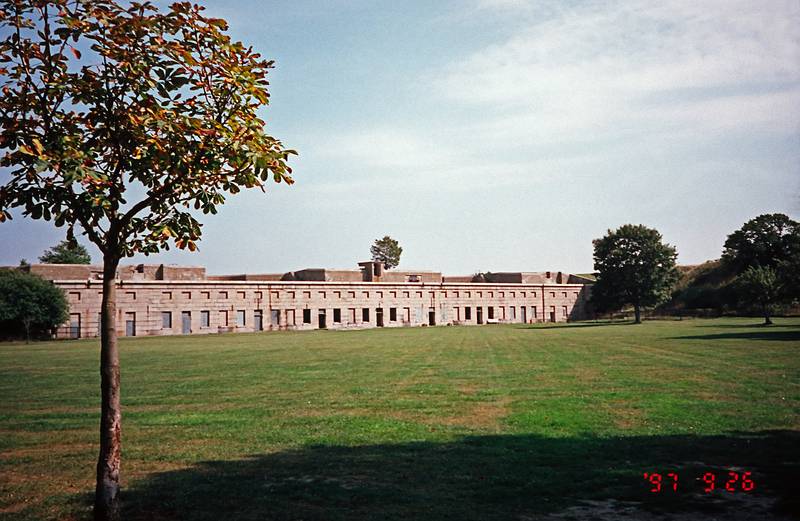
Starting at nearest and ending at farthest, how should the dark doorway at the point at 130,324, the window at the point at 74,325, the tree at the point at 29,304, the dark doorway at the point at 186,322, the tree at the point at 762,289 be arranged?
the tree at the point at 29,304 → the tree at the point at 762,289 → the window at the point at 74,325 → the dark doorway at the point at 130,324 → the dark doorway at the point at 186,322

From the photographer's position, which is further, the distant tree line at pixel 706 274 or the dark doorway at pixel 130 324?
A: the dark doorway at pixel 130 324

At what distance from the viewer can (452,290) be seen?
9231cm

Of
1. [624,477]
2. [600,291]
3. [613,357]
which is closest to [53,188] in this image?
[624,477]

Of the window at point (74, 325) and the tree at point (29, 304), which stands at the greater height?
the tree at point (29, 304)

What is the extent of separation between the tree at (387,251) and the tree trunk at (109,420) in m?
119

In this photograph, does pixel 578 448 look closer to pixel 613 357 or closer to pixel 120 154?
pixel 120 154

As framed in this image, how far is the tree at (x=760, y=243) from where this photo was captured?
95.5 meters

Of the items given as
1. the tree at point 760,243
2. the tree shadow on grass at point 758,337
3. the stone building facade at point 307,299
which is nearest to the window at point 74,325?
the stone building facade at point 307,299

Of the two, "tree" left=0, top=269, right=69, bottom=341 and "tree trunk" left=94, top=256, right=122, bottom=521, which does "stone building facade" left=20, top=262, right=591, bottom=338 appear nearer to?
"tree" left=0, top=269, right=69, bottom=341

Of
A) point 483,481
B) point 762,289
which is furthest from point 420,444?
point 762,289

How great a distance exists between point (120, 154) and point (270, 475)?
5097mm

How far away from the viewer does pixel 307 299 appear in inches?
3093
